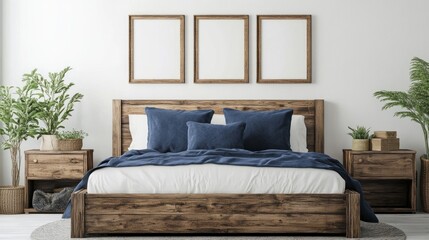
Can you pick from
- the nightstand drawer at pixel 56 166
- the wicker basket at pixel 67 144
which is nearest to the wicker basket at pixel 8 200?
the nightstand drawer at pixel 56 166

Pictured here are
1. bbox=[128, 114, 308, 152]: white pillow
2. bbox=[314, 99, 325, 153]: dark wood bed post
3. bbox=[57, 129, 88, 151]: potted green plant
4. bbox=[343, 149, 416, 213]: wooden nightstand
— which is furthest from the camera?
bbox=[314, 99, 325, 153]: dark wood bed post

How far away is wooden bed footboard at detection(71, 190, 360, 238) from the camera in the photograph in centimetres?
524

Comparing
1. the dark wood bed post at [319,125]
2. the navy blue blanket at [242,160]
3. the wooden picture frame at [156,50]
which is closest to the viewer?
the navy blue blanket at [242,160]

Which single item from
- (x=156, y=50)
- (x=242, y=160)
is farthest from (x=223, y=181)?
(x=156, y=50)

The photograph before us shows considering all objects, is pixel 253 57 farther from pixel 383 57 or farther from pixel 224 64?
pixel 383 57

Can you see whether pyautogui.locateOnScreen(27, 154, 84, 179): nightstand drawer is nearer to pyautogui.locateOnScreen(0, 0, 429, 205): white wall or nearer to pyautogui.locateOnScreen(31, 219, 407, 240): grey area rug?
pyautogui.locateOnScreen(0, 0, 429, 205): white wall

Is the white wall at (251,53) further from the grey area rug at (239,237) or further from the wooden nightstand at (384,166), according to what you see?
the grey area rug at (239,237)

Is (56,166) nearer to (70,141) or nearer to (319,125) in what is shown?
(70,141)

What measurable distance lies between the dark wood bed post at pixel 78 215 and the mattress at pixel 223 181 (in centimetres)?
A: 14

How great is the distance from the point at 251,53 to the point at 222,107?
67 centimetres

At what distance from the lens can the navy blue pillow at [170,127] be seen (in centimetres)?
673

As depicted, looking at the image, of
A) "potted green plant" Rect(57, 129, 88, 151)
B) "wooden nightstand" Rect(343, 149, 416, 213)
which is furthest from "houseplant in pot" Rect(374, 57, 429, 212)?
"potted green plant" Rect(57, 129, 88, 151)

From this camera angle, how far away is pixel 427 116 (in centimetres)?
720

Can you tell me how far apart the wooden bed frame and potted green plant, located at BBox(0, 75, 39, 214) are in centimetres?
192
